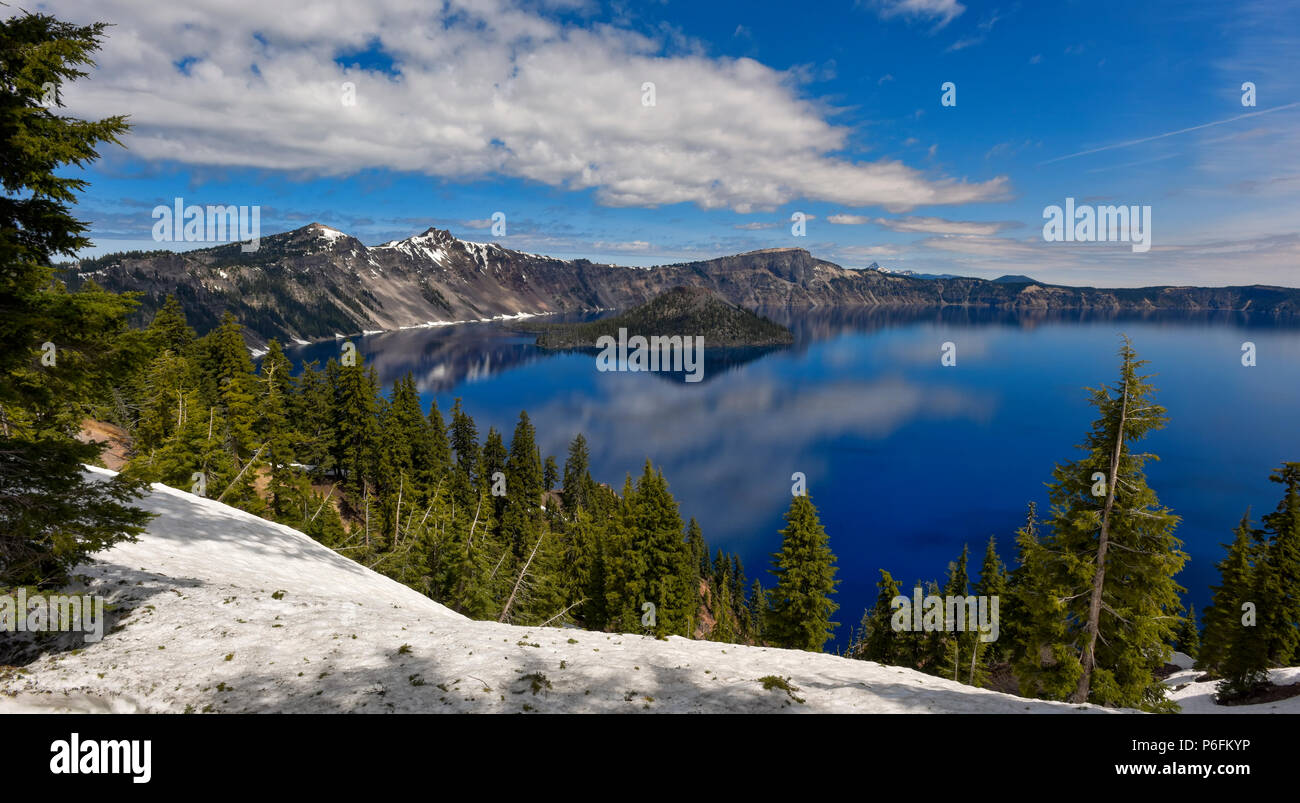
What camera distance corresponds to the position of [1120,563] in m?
18.4

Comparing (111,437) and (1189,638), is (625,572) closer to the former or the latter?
(111,437)

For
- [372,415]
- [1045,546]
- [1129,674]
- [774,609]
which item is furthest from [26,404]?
[372,415]

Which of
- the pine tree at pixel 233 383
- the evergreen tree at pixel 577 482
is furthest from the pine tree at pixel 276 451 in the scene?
the evergreen tree at pixel 577 482

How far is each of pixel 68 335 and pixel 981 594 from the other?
56.3 m

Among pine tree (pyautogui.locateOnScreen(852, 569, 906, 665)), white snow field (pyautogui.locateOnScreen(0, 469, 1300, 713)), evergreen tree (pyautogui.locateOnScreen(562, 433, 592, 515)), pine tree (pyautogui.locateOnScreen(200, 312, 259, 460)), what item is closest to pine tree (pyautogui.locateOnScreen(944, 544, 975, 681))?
pine tree (pyautogui.locateOnScreen(852, 569, 906, 665))

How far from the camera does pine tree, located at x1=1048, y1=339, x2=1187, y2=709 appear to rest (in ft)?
58.8

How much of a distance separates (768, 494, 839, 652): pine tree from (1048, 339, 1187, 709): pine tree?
46.2 feet

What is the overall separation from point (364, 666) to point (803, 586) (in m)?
26.8

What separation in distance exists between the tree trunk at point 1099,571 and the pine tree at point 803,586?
14132mm

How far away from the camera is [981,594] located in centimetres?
4609

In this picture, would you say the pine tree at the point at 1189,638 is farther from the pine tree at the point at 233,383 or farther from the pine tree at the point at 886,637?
the pine tree at the point at 233,383

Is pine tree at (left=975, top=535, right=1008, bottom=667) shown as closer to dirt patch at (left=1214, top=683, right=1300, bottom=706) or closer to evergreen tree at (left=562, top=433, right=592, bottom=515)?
dirt patch at (left=1214, top=683, right=1300, bottom=706)

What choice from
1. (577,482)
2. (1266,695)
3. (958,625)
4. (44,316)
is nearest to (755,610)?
(577,482)
